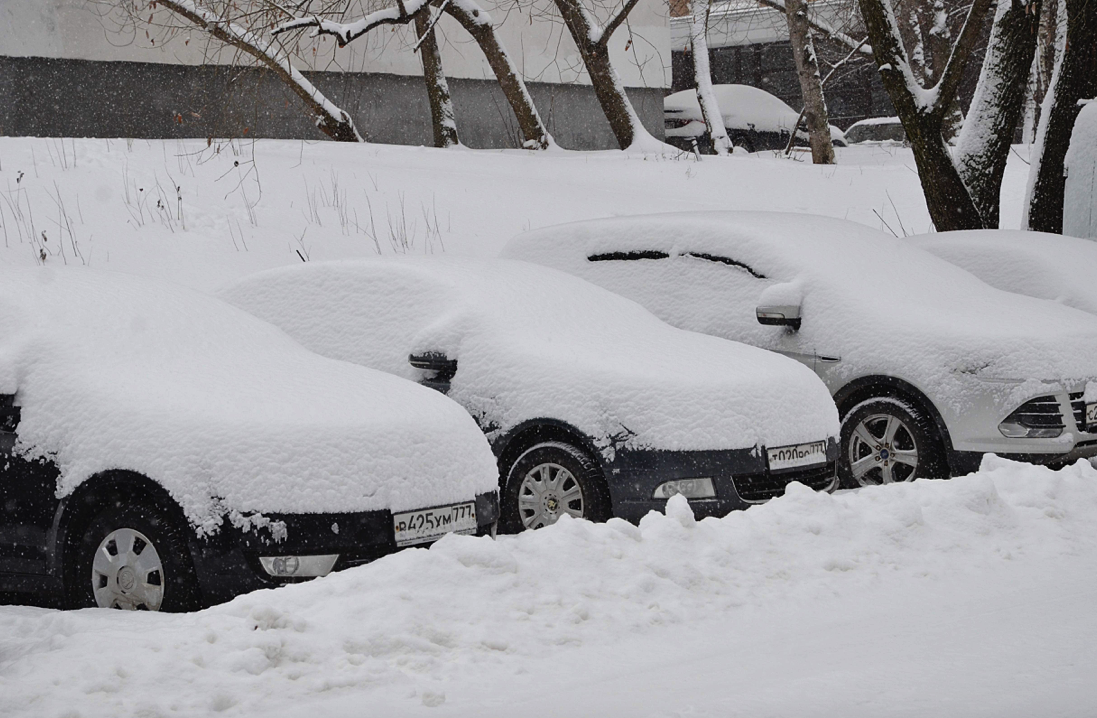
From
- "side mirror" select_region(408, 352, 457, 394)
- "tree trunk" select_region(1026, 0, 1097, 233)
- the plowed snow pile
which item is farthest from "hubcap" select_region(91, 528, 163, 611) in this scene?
"tree trunk" select_region(1026, 0, 1097, 233)

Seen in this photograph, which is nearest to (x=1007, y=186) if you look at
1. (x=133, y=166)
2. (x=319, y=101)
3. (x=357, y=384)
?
(x=319, y=101)

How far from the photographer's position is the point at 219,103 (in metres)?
19.1

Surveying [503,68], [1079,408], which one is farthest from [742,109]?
[1079,408]

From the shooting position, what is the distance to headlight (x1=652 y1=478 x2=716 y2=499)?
633cm

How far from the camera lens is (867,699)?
157 inches

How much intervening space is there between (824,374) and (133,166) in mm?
9083

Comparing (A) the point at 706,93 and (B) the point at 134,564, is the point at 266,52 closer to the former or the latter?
(A) the point at 706,93

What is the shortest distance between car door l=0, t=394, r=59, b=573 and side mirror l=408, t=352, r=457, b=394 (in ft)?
6.88

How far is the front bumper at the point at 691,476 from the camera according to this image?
20.7 feet

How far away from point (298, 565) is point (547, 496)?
1735mm

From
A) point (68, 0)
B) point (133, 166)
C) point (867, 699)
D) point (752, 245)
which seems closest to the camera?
point (867, 699)

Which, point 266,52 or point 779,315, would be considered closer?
point 779,315

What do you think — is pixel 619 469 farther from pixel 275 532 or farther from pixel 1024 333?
pixel 1024 333

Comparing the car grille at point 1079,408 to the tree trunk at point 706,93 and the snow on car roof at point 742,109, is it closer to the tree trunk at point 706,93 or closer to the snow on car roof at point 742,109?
the tree trunk at point 706,93
